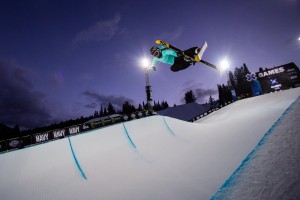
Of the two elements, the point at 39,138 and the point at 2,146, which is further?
the point at 39,138

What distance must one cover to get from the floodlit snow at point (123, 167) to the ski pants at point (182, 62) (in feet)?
21.3

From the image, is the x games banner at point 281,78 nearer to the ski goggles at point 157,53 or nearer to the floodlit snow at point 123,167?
the ski goggles at point 157,53

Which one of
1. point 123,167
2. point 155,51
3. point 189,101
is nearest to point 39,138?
point 155,51

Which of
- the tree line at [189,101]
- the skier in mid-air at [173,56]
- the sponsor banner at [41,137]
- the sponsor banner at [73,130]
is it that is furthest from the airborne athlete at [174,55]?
the tree line at [189,101]

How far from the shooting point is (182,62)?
42.6 feet

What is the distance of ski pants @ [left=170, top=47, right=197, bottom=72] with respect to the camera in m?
12.7

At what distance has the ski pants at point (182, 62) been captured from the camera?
12.7 metres

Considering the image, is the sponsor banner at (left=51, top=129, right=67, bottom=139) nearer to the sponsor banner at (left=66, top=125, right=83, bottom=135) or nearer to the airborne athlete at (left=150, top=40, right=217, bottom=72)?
the sponsor banner at (left=66, top=125, right=83, bottom=135)

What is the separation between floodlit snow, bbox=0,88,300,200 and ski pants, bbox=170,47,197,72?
649 cm

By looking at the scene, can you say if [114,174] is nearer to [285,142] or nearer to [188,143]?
[188,143]

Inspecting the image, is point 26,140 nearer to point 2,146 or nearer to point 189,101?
point 2,146

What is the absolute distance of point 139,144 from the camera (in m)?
7.32

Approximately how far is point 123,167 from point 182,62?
9.44 metres

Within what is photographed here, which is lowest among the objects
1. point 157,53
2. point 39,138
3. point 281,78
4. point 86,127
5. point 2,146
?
point 2,146
